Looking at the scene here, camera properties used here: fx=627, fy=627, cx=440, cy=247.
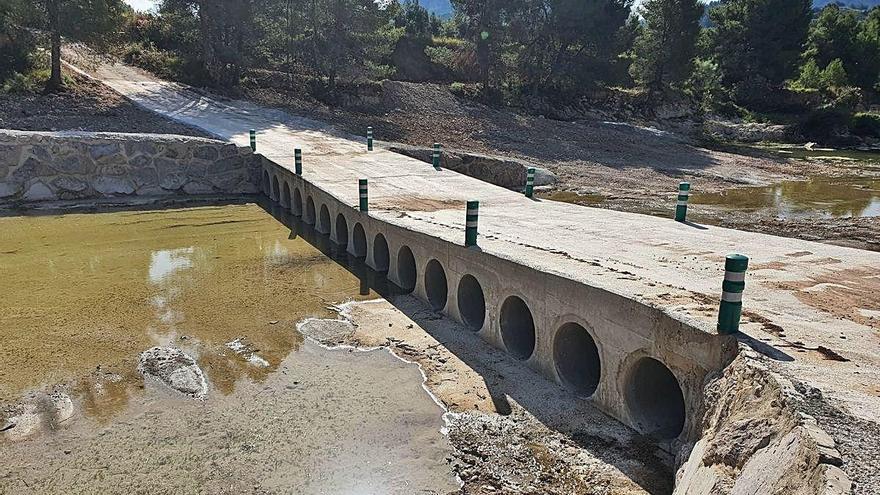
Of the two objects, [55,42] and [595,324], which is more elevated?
[55,42]

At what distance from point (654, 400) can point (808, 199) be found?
19.4 meters

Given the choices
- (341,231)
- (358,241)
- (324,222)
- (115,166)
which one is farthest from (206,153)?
(358,241)

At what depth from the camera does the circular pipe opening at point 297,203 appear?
17.8m

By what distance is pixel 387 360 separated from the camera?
8.48 metres

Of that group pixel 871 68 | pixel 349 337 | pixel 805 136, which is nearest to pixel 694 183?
pixel 349 337

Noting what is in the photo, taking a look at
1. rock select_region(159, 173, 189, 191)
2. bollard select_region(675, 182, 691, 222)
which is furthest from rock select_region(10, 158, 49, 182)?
bollard select_region(675, 182, 691, 222)

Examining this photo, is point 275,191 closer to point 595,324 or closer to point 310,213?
point 310,213

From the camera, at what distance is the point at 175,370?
26.7ft

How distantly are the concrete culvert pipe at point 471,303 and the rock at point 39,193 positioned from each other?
14.7 meters

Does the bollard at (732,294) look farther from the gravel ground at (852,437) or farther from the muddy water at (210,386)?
the muddy water at (210,386)

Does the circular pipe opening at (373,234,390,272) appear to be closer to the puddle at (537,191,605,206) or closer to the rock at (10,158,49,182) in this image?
the puddle at (537,191,605,206)

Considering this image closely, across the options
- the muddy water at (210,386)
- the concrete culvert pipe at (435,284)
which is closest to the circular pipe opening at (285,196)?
the muddy water at (210,386)

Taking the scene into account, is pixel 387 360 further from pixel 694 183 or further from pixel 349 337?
pixel 694 183

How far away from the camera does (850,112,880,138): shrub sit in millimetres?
45969
